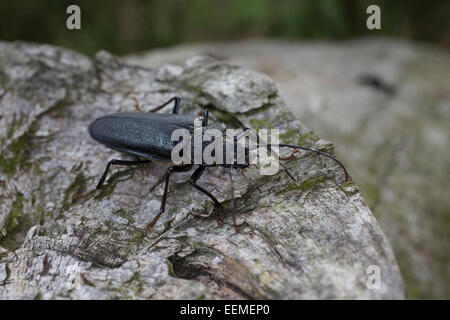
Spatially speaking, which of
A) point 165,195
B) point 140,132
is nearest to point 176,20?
point 140,132

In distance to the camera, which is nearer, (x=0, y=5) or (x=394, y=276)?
(x=394, y=276)

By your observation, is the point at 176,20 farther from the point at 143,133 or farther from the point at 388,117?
the point at 388,117

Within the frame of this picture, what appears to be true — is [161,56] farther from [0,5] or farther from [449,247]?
[449,247]

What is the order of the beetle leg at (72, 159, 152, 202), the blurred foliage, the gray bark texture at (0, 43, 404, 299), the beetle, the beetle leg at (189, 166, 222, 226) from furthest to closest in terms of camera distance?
the blurred foliage → the beetle → the beetle leg at (72, 159, 152, 202) → the beetle leg at (189, 166, 222, 226) → the gray bark texture at (0, 43, 404, 299)

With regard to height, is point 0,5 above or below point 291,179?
above

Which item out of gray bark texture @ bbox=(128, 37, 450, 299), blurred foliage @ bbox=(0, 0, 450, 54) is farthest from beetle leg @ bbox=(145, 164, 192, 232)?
blurred foliage @ bbox=(0, 0, 450, 54)

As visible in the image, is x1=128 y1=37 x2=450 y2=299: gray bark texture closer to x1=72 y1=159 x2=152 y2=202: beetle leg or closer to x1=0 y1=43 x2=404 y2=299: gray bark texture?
x1=0 y1=43 x2=404 y2=299: gray bark texture
